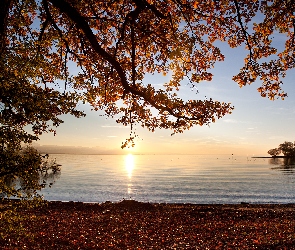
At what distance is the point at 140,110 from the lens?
541 inches

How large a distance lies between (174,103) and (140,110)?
6.27ft

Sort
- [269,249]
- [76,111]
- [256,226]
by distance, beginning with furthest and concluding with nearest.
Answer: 1. [256,226]
2. [269,249]
3. [76,111]

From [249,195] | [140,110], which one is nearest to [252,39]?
[140,110]

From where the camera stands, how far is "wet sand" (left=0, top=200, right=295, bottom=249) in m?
13.5

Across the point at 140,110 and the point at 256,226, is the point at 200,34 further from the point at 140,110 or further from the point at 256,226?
the point at 256,226

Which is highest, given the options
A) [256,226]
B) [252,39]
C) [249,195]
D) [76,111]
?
[252,39]

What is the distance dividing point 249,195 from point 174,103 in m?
46.5

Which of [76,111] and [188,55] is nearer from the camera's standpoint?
[76,111]

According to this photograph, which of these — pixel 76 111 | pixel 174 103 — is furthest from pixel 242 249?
pixel 76 111

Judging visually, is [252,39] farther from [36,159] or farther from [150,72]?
[36,159]

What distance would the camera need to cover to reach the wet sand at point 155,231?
1353cm

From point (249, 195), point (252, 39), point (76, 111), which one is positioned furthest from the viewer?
point (249, 195)

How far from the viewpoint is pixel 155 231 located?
16.8m

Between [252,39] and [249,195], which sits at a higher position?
[252,39]
